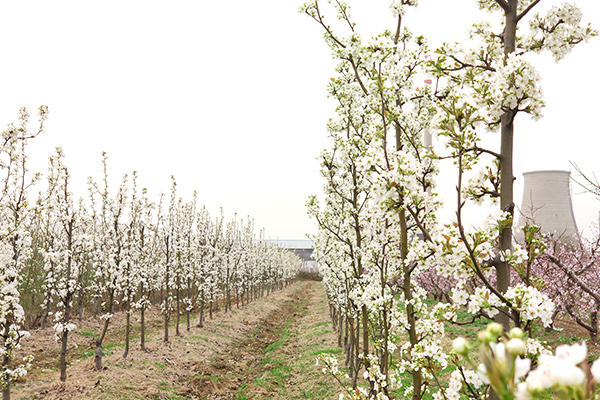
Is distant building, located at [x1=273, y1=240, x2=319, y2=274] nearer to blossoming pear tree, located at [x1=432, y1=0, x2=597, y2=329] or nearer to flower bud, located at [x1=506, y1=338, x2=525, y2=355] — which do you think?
blossoming pear tree, located at [x1=432, y1=0, x2=597, y2=329]

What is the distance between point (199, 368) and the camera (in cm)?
1316

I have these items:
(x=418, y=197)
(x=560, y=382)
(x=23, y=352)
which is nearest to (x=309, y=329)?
(x=23, y=352)

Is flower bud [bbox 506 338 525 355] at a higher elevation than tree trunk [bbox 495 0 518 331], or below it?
below

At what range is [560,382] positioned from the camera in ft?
2.90

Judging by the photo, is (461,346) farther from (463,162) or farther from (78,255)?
(78,255)

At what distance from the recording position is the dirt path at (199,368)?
10.1 meters

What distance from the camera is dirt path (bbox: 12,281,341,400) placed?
33.3 feet

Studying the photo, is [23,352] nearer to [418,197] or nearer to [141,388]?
[141,388]

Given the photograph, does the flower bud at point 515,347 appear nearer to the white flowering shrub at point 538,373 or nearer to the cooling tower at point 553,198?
the white flowering shrub at point 538,373

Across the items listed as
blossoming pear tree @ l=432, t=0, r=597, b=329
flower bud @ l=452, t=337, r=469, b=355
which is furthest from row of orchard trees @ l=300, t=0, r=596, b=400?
flower bud @ l=452, t=337, r=469, b=355

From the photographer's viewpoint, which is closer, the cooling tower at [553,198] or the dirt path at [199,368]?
the dirt path at [199,368]

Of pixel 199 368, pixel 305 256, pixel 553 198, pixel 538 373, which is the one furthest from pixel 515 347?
pixel 305 256

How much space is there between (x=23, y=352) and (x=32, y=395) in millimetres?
5618

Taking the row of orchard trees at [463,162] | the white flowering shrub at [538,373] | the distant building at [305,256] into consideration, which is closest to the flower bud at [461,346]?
the white flowering shrub at [538,373]
